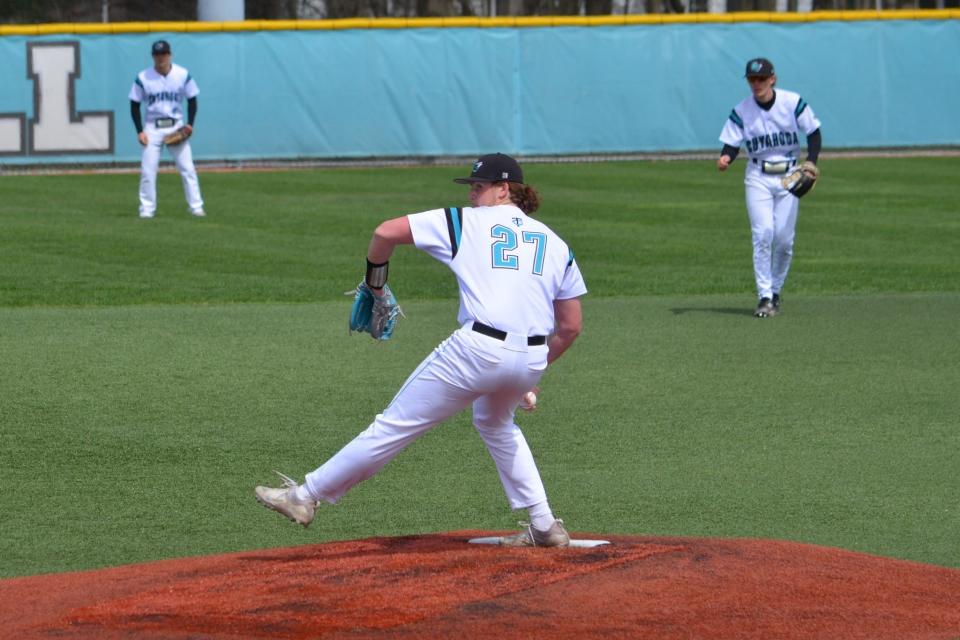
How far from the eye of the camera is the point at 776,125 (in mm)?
12609

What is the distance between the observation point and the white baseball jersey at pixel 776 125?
12.6 meters

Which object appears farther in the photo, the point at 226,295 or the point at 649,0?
the point at 649,0

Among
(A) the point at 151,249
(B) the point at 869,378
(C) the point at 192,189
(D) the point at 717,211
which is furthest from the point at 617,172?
(B) the point at 869,378

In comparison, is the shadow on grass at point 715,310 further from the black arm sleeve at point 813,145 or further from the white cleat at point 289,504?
the white cleat at point 289,504

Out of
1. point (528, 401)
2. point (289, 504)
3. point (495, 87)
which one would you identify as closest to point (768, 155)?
point (528, 401)

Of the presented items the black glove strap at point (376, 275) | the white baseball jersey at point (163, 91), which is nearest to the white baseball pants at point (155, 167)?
the white baseball jersey at point (163, 91)

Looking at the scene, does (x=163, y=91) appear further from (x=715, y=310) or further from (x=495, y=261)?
(x=495, y=261)

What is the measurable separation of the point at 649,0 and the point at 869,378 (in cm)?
2512

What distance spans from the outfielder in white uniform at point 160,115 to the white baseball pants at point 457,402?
13144 millimetres

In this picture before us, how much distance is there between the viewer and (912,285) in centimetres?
1465

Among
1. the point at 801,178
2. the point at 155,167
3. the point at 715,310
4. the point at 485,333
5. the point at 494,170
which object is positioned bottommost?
the point at 715,310

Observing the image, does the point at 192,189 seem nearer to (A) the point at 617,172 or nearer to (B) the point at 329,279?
(B) the point at 329,279

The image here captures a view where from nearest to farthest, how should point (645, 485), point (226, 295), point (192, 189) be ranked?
1. point (645, 485)
2. point (226, 295)
3. point (192, 189)

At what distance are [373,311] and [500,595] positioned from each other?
1392 millimetres
